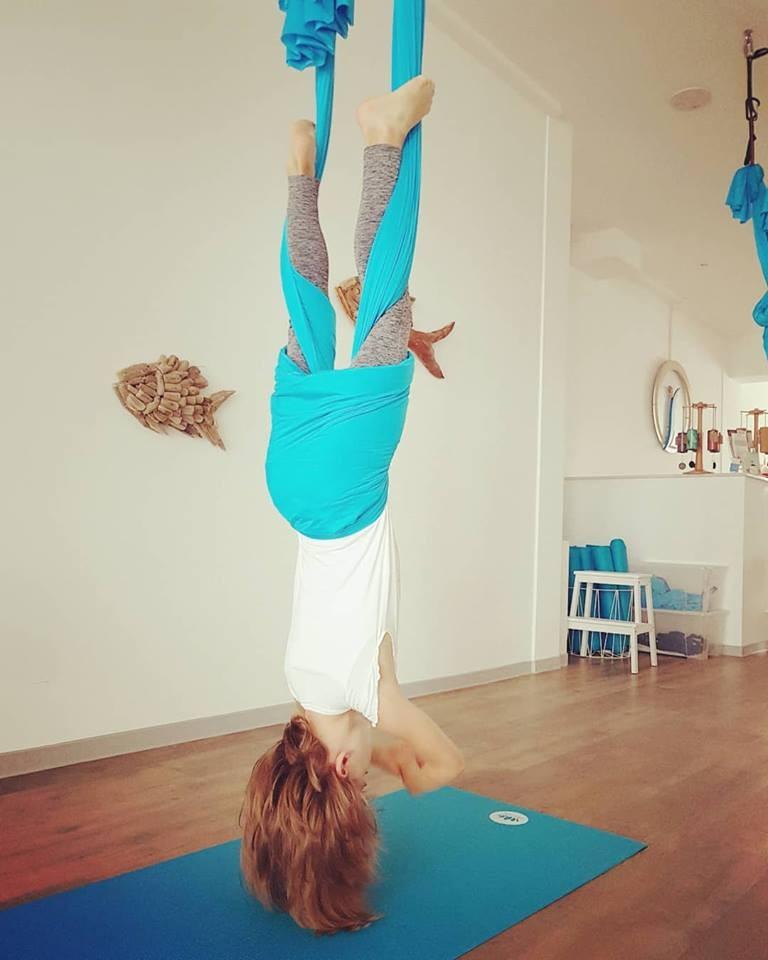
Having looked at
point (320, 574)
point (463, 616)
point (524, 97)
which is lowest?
point (463, 616)

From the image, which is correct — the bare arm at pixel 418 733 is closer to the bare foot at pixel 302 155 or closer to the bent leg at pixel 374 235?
the bent leg at pixel 374 235

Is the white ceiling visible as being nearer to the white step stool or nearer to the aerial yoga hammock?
the aerial yoga hammock

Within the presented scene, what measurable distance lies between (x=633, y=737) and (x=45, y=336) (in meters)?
2.63

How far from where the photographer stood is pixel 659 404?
27.3ft

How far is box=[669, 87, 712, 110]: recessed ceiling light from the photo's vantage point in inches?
190

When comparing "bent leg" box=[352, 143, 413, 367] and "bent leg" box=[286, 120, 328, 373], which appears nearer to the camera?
"bent leg" box=[352, 143, 413, 367]

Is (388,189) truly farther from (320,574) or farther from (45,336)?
(45,336)

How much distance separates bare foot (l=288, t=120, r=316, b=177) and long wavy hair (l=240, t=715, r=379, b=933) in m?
1.27

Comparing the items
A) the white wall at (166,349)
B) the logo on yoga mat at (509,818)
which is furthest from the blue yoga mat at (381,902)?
the white wall at (166,349)

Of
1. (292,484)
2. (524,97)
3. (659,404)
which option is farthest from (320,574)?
(659,404)

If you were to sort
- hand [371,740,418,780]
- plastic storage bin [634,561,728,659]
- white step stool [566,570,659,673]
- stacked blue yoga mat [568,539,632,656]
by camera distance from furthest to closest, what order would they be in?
plastic storage bin [634,561,728,659], stacked blue yoga mat [568,539,632,656], white step stool [566,570,659,673], hand [371,740,418,780]

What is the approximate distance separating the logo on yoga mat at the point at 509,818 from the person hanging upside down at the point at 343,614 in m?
Result: 0.60

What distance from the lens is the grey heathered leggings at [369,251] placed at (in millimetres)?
1810

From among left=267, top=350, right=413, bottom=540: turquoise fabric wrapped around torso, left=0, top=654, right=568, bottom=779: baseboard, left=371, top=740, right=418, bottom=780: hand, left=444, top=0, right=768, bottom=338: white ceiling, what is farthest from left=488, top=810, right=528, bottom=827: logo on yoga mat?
left=444, top=0, right=768, bottom=338: white ceiling
